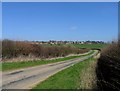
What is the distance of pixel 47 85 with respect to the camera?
18359 millimetres

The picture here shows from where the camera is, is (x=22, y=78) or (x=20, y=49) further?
(x=20, y=49)

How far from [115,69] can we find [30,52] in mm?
40530

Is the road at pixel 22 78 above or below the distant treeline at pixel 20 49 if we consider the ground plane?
below

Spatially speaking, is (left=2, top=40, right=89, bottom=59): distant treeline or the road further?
(left=2, top=40, right=89, bottom=59): distant treeline

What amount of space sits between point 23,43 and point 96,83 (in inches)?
1430

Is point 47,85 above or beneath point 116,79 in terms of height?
beneath

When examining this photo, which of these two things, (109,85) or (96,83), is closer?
(109,85)

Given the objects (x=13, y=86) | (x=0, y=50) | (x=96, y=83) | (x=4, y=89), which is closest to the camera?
(x=96, y=83)

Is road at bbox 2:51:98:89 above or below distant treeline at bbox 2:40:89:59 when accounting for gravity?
below

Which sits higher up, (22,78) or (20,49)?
(20,49)

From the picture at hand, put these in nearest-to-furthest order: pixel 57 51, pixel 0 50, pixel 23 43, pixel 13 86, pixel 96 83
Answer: pixel 96 83
pixel 13 86
pixel 0 50
pixel 23 43
pixel 57 51

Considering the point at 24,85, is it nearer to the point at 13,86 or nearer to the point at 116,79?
the point at 13,86

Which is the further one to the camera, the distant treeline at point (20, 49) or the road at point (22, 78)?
the distant treeline at point (20, 49)

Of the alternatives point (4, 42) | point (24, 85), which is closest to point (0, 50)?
point (4, 42)
